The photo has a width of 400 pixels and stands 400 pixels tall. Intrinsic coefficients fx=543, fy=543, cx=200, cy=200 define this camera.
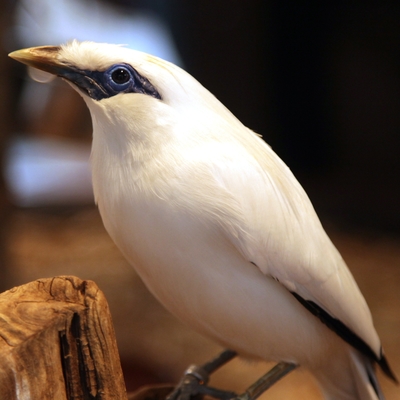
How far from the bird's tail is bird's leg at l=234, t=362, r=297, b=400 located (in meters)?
0.12

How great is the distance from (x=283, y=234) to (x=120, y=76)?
0.32 metres

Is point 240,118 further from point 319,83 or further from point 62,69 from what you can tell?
point 62,69

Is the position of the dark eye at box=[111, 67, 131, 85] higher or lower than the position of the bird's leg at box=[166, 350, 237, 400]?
higher

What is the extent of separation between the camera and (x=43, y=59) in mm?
730

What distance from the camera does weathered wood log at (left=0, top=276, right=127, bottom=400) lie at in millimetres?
581

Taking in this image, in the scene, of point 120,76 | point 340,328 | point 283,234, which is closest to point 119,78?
point 120,76

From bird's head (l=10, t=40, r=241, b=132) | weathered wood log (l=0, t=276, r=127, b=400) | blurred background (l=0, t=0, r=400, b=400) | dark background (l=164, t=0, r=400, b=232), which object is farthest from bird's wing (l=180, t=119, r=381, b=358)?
dark background (l=164, t=0, r=400, b=232)

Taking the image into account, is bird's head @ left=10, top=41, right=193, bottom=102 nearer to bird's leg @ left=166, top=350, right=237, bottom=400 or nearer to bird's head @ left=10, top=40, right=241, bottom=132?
bird's head @ left=10, top=40, right=241, bottom=132

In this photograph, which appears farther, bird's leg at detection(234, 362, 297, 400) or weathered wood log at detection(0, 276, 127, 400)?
bird's leg at detection(234, 362, 297, 400)

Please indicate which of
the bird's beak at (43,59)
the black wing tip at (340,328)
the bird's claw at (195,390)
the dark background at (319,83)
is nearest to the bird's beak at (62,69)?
the bird's beak at (43,59)

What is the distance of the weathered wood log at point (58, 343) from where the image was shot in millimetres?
581

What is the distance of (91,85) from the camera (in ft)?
2.41

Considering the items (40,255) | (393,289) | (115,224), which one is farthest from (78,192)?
(115,224)

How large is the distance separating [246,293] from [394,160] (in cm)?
207
